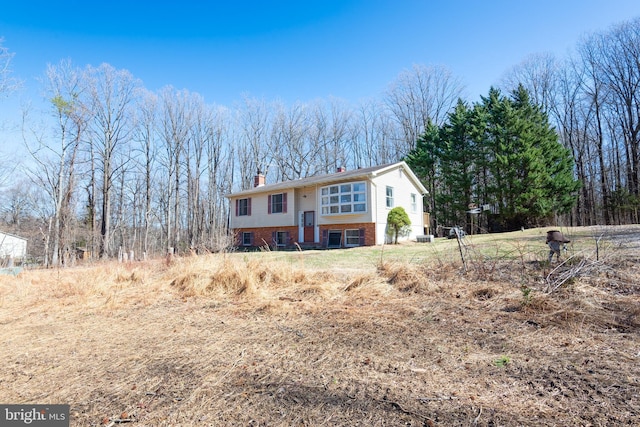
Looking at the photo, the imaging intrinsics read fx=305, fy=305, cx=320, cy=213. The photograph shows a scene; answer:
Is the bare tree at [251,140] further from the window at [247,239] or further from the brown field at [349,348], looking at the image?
the brown field at [349,348]

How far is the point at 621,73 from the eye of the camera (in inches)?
904

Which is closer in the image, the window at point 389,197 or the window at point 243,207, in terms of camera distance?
the window at point 389,197

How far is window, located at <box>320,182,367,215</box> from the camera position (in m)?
16.0

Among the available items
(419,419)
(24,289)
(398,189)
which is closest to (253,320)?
(419,419)

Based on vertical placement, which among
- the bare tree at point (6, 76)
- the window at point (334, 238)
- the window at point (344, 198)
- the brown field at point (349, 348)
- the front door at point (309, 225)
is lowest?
the brown field at point (349, 348)

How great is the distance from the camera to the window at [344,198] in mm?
16016

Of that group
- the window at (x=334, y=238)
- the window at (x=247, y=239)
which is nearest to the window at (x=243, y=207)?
the window at (x=247, y=239)

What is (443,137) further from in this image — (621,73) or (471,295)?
(471,295)

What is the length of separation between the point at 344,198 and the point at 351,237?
2.17m

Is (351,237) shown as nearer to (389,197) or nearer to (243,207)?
(389,197)

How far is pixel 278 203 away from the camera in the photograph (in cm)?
1952

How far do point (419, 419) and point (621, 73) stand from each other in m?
32.8

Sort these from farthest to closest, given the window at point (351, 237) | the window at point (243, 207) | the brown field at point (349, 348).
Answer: the window at point (243, 207) → the window at point (351, 237) → the brown field at point (349, 348)

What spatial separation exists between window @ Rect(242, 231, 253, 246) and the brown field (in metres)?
14.9
